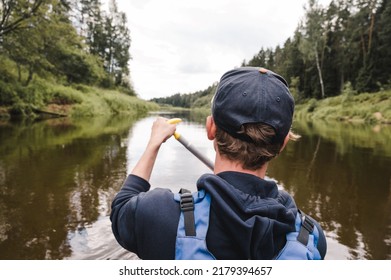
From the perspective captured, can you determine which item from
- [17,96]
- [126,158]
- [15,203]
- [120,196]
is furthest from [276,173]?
[17,96]

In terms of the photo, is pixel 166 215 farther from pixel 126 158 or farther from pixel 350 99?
pixel 350 99

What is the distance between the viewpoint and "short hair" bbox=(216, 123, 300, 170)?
50.0 inches

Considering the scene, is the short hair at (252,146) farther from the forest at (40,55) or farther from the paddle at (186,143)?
the forest at (40,55)

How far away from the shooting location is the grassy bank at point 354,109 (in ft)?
80.9

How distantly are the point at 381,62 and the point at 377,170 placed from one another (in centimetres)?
3049

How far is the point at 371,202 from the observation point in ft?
16.9

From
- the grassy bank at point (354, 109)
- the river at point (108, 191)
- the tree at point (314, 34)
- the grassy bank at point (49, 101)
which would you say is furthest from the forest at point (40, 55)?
the tree at point (314, 34)

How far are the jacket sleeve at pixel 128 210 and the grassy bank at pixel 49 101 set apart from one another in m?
20.7

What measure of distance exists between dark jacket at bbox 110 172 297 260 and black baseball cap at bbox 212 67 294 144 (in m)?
0.20

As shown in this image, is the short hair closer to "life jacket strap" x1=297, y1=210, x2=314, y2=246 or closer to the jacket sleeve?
"life jacket strap" x1=297, y1=210, x2=314, y2=246

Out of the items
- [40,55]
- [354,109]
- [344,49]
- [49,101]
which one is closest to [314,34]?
[344,49]

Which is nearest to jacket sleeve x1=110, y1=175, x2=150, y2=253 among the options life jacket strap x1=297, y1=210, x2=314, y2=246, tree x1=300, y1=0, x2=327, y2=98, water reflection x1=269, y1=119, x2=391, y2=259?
life jacket strap x1=297, y1=210, x2=314, y2=246

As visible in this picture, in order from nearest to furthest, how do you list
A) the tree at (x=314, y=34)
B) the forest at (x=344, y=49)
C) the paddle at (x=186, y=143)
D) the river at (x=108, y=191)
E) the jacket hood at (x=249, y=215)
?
the jacket hood at (x=249, y=215)
the paddle at (x=186, y=143)
the river at (x=108, y=191)
the forest at (x=344, y=49)
the tree at (x=314, y=34)

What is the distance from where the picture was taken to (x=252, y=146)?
127cm
